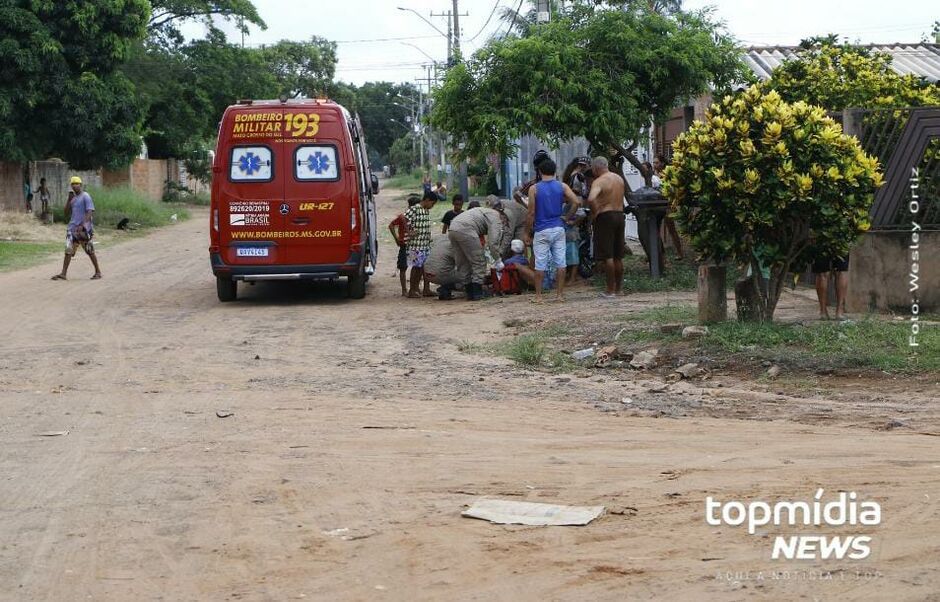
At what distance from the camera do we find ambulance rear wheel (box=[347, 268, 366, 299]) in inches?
643

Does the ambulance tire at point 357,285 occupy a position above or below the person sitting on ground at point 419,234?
below

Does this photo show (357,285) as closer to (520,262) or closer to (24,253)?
(520,262)

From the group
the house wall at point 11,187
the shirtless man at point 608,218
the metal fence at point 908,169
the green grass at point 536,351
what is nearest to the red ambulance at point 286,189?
the shirtless man at point 608,218

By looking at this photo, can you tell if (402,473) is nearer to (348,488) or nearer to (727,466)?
(348,488)

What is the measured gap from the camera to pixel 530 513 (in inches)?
222

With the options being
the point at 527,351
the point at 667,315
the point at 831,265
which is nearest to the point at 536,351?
the point at 527,351

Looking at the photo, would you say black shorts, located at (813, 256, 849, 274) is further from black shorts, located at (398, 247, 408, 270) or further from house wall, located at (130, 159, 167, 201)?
house wall, located at (130, 159, 167, 201)

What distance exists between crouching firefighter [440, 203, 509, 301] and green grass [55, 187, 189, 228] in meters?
23.8

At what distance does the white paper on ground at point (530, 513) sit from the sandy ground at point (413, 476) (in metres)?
0.08

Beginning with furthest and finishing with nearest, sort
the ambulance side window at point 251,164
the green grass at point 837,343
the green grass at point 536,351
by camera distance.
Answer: the ambulance side window at point 251,164
the green grass at point 536,351
the green grass at point 837,343

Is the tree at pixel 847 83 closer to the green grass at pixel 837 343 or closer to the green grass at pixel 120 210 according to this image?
the green grass at pixel 837 343

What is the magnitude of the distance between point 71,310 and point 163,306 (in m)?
1.21

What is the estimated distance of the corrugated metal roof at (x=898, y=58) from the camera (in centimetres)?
2095

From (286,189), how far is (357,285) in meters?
1.68
